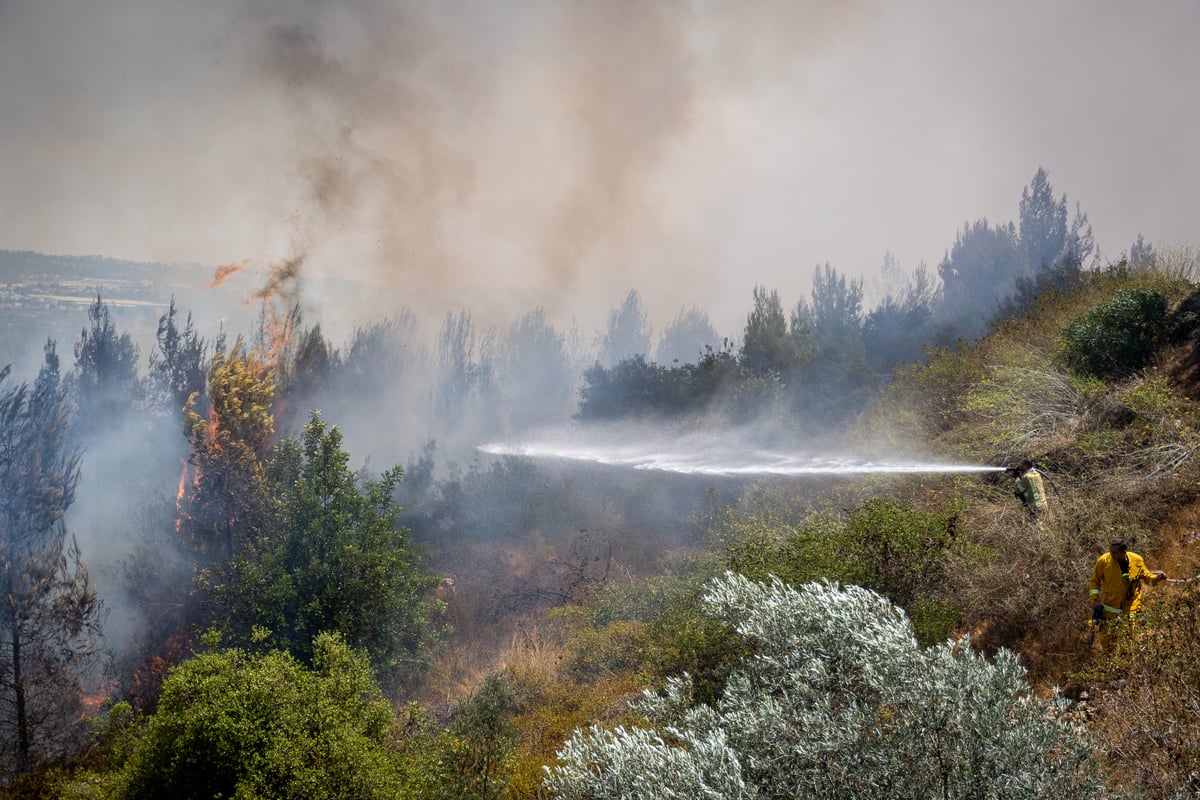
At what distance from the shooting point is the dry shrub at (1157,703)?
→ 232 inches

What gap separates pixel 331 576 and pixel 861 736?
1589 centimetres

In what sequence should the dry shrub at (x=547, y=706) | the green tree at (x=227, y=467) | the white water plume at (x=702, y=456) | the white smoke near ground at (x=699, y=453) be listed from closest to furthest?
the dry shrub at (x=547, y=706) → the white water plume at (x=702, y=456) → the white smoke near ground at (x=699, y=453) → the green tree at (x=227, y=467)

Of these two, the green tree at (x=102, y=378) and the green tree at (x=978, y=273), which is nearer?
the green tree at (x=102, y=378)

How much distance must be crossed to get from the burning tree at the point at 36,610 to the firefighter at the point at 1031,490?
26086 mm

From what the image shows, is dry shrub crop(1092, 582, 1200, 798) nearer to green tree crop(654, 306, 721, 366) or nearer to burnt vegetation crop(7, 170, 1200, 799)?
burnt vegetation crop(7, 170, 1200, 799)

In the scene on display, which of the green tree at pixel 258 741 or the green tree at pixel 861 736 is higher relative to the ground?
the green tree at pixel 861 736

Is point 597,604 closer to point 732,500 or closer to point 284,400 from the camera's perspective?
point 732,500

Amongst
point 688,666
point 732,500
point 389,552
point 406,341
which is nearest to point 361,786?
point 688,666

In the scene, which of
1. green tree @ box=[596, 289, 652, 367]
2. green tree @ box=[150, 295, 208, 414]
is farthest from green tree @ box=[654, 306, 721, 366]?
green tree @ box=[150, 295, 208, 414]

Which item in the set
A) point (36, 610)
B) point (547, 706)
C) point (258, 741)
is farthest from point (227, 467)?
point (258, 741)

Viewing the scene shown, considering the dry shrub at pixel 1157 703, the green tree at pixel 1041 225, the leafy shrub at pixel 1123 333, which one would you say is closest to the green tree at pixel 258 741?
the dry shrub at pixel 1157 703

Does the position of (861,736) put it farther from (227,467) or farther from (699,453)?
(227,467)

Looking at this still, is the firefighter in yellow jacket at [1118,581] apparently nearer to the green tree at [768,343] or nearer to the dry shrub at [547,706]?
the dry shrub at [547,706]

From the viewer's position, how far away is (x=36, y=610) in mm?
20672
